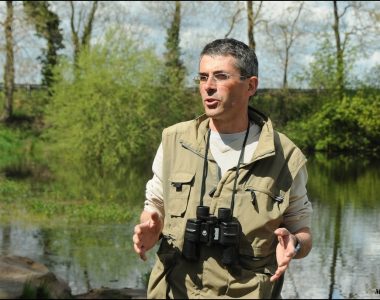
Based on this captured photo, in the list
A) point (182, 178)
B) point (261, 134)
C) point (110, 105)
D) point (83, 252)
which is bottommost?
point (83, 252)

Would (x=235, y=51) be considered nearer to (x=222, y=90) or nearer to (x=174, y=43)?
(x=222, y=90)

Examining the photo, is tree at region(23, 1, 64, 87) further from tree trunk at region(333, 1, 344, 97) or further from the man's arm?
the man's arm

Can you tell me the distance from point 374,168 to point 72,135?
44.6 ft

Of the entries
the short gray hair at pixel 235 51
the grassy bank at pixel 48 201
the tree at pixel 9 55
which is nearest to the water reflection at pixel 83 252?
the grassy bank at pixel 48 201

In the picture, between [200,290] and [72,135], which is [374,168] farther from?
[200,290]

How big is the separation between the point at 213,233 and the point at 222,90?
23.8 inches

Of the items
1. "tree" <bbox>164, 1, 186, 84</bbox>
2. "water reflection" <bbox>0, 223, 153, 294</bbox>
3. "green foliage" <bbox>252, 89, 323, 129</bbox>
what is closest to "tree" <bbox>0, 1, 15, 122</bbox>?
"tree" <bbox>164, 1, 186, 84</bbox>

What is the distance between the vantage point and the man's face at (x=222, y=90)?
308 centimetres

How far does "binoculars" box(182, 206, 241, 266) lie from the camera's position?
2967 millimetres

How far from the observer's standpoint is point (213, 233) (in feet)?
9.91

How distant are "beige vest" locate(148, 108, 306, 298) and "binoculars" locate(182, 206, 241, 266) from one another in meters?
0.04

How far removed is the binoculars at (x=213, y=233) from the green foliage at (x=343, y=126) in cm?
3828

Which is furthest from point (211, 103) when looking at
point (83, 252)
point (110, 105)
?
point (110, 105)

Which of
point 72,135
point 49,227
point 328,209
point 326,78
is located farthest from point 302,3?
point 49,227
